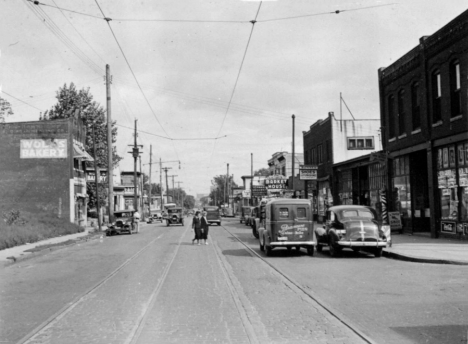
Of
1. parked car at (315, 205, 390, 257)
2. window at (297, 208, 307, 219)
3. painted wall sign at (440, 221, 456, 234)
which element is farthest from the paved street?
painted wall sign at (440, 221, 456, 234)

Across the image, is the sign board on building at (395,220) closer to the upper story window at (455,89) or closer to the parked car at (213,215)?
the upper story window at (455,89)

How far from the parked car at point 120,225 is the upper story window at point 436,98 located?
2213 centimetres

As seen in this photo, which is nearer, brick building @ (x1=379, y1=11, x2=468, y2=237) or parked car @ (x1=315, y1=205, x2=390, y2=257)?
parked car @ (x1=315, y1=205, x2=390, y2=257)

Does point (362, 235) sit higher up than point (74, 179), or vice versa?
point (74, 179)

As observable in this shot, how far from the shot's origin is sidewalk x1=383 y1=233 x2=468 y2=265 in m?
15.1

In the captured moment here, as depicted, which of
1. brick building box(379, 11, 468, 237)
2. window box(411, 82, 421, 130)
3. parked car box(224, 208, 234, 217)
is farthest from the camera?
parked car box(224, 208, 234, 217)

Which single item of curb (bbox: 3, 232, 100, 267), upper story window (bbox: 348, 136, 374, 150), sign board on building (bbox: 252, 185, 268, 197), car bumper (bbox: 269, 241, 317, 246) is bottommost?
curb (bbox: 3, 232, 100, 267)

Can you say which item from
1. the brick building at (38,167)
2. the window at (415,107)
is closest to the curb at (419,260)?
the window at (415,107)

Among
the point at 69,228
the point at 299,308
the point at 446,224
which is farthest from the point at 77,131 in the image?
the point at 299,308

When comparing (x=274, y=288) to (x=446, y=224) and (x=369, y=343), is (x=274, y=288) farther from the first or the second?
(x=446, y=224)

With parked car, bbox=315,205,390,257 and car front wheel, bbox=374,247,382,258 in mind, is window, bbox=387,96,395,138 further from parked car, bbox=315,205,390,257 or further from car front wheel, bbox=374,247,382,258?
car front wheel, bbox=374,247,382,258

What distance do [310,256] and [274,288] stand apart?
7.55m

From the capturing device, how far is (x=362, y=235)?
55.7ft

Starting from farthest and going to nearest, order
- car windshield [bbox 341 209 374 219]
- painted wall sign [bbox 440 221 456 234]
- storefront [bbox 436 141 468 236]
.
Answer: painted wall sign [bbox 440 221 456 234] < storefront [bbox 436 141 468 236] < car windshield [bbox 341 209 374 219]
